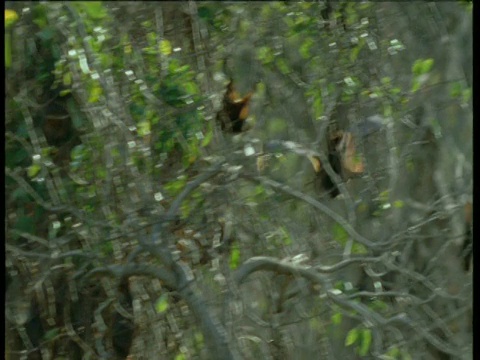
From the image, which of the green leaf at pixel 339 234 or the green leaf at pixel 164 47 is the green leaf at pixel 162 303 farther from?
the green leaf at pixel 164 47

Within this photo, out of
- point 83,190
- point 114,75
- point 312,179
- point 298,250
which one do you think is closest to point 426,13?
point 312,179

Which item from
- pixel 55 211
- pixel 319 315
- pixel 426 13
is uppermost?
pixel 426 13

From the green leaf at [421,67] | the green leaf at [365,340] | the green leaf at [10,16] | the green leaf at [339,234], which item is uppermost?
the green leaf at [10,16]

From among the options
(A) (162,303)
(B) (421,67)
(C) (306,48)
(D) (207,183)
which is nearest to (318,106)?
(C) (306,48)

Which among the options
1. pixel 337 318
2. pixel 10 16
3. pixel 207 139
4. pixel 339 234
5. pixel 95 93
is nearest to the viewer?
pixel 10 16

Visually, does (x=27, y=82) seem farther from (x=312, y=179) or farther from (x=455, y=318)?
(x=455, y=318)

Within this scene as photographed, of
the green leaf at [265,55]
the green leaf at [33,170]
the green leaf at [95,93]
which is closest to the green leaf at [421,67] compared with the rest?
the green leaf at [265,55]

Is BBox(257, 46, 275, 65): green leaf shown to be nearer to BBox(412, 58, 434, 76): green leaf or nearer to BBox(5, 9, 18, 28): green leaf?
BBox(412, 58, 434, 76): green leaf

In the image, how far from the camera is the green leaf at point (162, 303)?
2268 mm

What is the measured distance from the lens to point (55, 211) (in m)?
2.24

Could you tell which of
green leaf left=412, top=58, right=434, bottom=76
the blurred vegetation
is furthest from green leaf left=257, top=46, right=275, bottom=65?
green leaf left=412, top=58, right=434, bottom=76

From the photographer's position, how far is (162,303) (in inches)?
89.1

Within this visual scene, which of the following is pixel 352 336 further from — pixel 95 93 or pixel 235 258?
pixel 95 93

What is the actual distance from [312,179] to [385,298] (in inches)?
16.4
